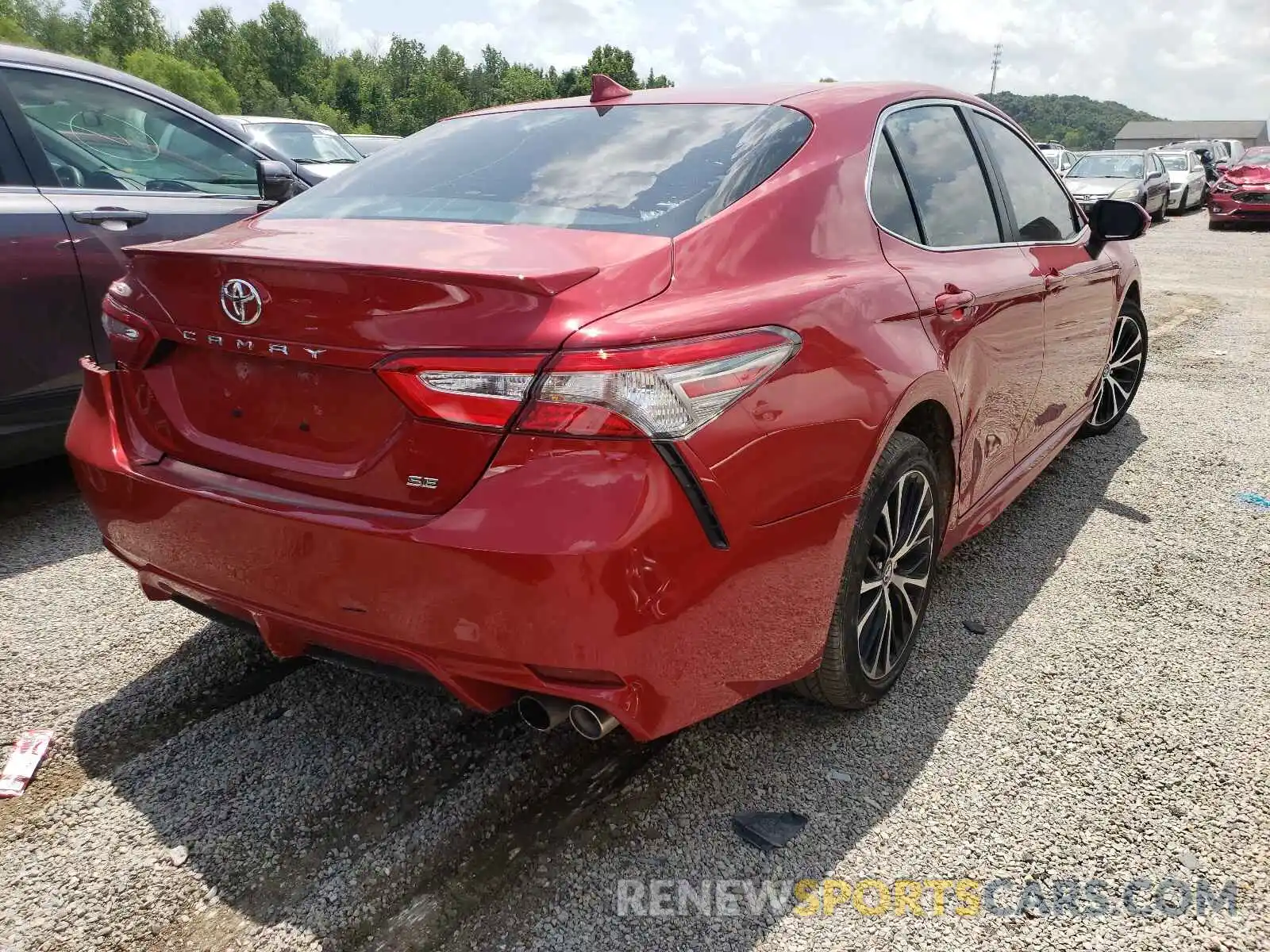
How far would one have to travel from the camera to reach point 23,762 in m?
2.39

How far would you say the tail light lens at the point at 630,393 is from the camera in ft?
5.57

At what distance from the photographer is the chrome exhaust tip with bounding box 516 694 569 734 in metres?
1.90

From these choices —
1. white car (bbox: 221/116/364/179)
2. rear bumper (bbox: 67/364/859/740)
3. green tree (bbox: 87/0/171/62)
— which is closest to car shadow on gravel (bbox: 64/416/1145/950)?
rear bumper (bbox: 67/364/859/740)

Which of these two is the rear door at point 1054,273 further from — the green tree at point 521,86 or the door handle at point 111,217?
the green tree at point 521,86

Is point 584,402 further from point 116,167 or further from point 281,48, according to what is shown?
point 281,48

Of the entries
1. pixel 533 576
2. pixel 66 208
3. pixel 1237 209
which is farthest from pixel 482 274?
pixel 1237 209

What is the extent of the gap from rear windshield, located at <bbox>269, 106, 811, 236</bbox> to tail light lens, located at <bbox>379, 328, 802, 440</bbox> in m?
0.40

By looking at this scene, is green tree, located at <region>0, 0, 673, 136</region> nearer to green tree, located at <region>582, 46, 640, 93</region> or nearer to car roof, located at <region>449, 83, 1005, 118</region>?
green tree, located at <region>582, 46, 640, 93</region>

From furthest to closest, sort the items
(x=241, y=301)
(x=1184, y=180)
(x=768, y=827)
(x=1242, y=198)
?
(x=1184, y=180) → (x=1242, y=198) → (x=768, y=827) → (x=241, y=301)

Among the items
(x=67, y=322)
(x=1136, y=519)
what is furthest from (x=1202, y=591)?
(x=67, y=322)

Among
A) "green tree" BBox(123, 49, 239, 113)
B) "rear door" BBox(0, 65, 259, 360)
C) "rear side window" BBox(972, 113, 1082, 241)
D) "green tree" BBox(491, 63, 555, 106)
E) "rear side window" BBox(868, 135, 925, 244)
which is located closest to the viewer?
"rear side window" BBox(868, 135, 925, 244)

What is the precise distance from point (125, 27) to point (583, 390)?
322ft

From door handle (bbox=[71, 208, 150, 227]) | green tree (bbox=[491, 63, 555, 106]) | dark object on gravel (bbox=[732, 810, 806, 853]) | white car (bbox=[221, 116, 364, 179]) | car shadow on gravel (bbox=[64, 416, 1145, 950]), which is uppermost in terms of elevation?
green tree (bbox=[491, 63, 555, 106])

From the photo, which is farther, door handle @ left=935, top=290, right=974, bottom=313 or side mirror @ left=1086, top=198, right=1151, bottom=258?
side mirror @ left=1086, top=198, right=1151, bottom=258
